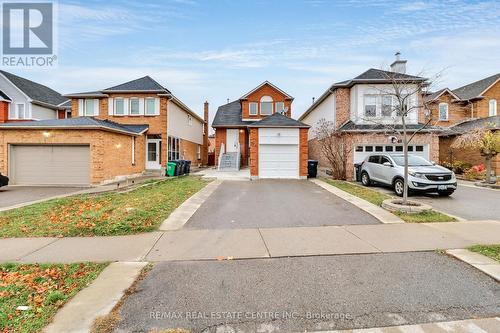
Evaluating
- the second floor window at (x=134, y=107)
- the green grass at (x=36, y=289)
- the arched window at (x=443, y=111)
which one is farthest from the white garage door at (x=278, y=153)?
the arched window at (x=443, y=111)

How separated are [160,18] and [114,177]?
31.7 feet

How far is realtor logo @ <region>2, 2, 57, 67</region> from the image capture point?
12617 mm

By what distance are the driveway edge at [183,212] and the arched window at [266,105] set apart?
59.0 ft

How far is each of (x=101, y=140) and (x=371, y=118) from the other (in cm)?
1695

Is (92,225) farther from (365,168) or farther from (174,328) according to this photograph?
(365,168)

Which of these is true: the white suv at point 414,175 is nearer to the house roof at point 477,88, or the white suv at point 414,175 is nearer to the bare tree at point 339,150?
the bare tree at point 339,150

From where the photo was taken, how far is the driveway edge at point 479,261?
387 centimetres

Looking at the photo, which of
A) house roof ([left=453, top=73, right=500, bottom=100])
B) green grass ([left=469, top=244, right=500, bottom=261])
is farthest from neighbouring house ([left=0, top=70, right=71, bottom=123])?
house roof ([left=453, top=73, right=500, bottom=100])

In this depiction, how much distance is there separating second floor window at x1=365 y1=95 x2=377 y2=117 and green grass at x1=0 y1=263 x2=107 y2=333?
17.8 m

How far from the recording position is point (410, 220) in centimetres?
680

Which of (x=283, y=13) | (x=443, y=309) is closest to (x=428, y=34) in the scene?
(x=283, y=13)

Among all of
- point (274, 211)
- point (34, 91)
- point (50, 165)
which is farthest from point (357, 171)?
point (34, 91)

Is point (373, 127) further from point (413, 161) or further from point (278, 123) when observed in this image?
point (278, 123)

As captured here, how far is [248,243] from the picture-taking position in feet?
17.2
